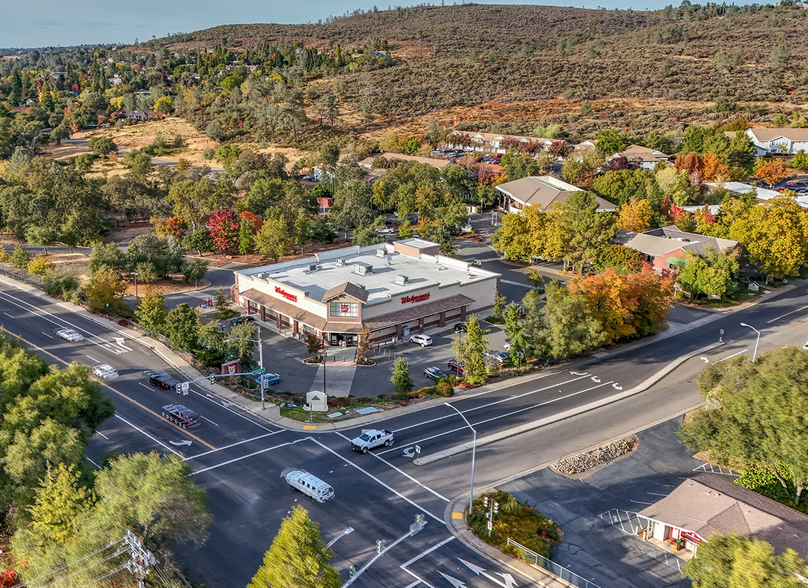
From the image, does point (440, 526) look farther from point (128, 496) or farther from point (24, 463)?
point (24, 463)

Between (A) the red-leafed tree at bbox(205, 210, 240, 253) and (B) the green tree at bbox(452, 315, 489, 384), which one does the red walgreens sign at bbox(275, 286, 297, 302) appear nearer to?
(B) the green tree at bbox(452, 315, 489, 384)

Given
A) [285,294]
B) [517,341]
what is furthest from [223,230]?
[517,341]

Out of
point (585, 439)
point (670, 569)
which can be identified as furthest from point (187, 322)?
point (670, 569)

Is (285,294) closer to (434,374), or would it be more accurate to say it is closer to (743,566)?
(434,374)

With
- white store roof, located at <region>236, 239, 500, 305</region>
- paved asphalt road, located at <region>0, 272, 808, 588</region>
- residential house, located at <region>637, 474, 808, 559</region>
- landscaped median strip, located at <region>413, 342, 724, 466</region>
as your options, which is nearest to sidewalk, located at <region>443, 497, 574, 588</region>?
paved asphalt road, located at <region>0, 272, 808, 588</region>

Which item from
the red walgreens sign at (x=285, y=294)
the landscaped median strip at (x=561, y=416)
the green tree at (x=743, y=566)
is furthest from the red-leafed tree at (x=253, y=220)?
the green tree at (x=743, y=566)

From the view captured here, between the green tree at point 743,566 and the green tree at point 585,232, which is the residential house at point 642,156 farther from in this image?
the green tree at point 743,566
